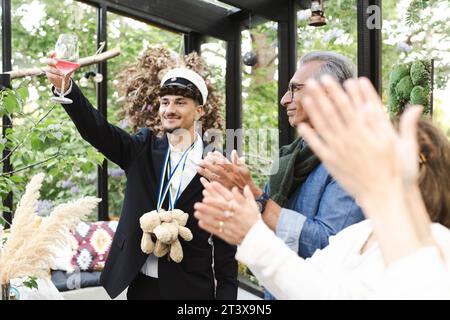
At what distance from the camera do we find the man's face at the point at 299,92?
1.52 m

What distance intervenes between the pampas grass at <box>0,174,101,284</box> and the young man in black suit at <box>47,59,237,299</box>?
82 centimetres

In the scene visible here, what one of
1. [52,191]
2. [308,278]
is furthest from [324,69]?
[52,191]

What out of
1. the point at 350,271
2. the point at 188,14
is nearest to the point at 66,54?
the point at 350,271

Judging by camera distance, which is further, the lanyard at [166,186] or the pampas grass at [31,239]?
the lanyard at [166,186]

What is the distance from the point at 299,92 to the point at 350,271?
2.32 feet

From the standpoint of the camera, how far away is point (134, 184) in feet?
6.95

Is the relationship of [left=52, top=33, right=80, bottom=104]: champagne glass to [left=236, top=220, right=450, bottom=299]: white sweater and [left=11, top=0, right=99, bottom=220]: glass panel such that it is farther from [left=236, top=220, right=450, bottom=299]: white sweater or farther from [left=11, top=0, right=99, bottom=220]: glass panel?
[left=11, top=0, right=99, bottom=220]: glass panel

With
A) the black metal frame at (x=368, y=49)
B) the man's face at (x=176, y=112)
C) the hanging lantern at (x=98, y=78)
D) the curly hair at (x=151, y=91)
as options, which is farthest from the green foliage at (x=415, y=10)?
the hanging lantern at (x=98, y=78)

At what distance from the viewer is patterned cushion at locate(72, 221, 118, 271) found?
3.91m

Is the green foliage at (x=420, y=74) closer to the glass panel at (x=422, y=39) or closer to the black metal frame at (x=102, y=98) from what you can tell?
the glass panel at (x=422, y=39)

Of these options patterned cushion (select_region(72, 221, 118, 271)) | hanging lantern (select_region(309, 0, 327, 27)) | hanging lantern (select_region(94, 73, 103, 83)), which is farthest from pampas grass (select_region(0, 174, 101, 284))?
hanging lantern (select_region(94, 73, 103, 83))

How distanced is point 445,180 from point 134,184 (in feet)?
4.57

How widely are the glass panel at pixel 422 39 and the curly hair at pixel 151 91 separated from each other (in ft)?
3.29

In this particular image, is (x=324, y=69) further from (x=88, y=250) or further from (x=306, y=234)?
(x=88, y=250)
